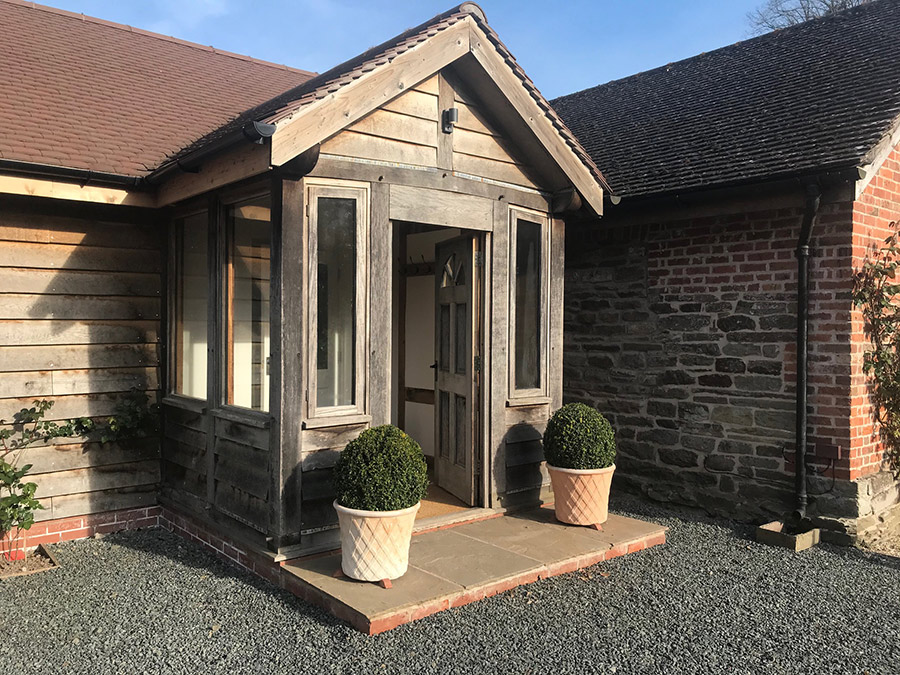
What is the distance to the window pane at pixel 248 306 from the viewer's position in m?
5.48

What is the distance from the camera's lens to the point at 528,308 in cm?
658

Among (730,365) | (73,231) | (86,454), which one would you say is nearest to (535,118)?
(730,365)

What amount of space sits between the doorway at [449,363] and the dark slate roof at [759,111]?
2.20 metres

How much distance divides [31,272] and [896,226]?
7768 millimetres

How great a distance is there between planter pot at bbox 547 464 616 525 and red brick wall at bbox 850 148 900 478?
223cm

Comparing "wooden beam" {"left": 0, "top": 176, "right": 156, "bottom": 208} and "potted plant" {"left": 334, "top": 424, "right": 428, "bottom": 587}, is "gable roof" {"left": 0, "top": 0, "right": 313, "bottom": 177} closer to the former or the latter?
"wooden beam" {"left": 0, "top": 176, "right": 156, "bottom": 208}

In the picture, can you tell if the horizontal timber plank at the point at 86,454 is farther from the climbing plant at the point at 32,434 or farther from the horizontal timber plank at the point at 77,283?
the horizontal timber plank at the point at 77,283

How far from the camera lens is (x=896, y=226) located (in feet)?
22.7

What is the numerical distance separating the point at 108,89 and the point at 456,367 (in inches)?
184

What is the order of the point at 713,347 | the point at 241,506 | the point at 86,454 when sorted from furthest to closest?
1. the point at 713,347
2. the point at 86,454
3. the point at 241,506

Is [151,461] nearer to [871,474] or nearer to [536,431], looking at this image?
[536,431]

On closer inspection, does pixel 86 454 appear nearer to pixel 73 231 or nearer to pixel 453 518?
pixel 73 231

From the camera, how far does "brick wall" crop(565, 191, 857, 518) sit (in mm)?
6395

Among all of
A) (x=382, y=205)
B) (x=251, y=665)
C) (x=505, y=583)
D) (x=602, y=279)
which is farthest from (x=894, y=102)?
(x=251, y=665)
